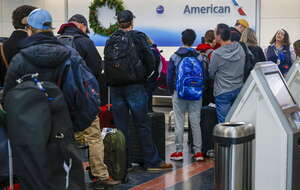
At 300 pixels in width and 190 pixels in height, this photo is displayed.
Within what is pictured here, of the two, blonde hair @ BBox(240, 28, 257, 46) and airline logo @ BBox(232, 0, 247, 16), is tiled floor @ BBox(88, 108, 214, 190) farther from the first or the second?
airline logo @ BBox(232, 0, 247, 16)

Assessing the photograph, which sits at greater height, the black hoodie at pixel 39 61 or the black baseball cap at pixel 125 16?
the black baseball cap at pixel 125 16

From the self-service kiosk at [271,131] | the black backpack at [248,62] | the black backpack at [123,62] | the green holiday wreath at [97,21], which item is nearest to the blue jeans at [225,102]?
the black backpack at [248,62]

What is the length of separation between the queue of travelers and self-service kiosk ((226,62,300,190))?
3.78ft

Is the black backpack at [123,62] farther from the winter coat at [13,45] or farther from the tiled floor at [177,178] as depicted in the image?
the winter coat at [13,45]

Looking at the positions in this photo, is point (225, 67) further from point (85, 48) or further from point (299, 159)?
point (299, 159)

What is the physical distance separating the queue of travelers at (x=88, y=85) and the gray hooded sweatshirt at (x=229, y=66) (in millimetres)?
11

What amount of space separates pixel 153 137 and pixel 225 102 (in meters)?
0.92

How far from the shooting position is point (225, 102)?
584 centimetres

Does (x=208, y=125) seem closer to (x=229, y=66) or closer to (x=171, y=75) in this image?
(x=171, y=75)

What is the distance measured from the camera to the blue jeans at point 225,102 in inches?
229

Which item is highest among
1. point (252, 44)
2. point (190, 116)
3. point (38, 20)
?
point (38, 20)

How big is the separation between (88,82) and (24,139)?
81 cm

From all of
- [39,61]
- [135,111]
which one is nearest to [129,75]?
[135,111]

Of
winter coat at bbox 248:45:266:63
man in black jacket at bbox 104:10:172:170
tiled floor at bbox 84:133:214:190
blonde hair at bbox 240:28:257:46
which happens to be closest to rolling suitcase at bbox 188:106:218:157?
tiled floor at bbox 84:133:214:190
